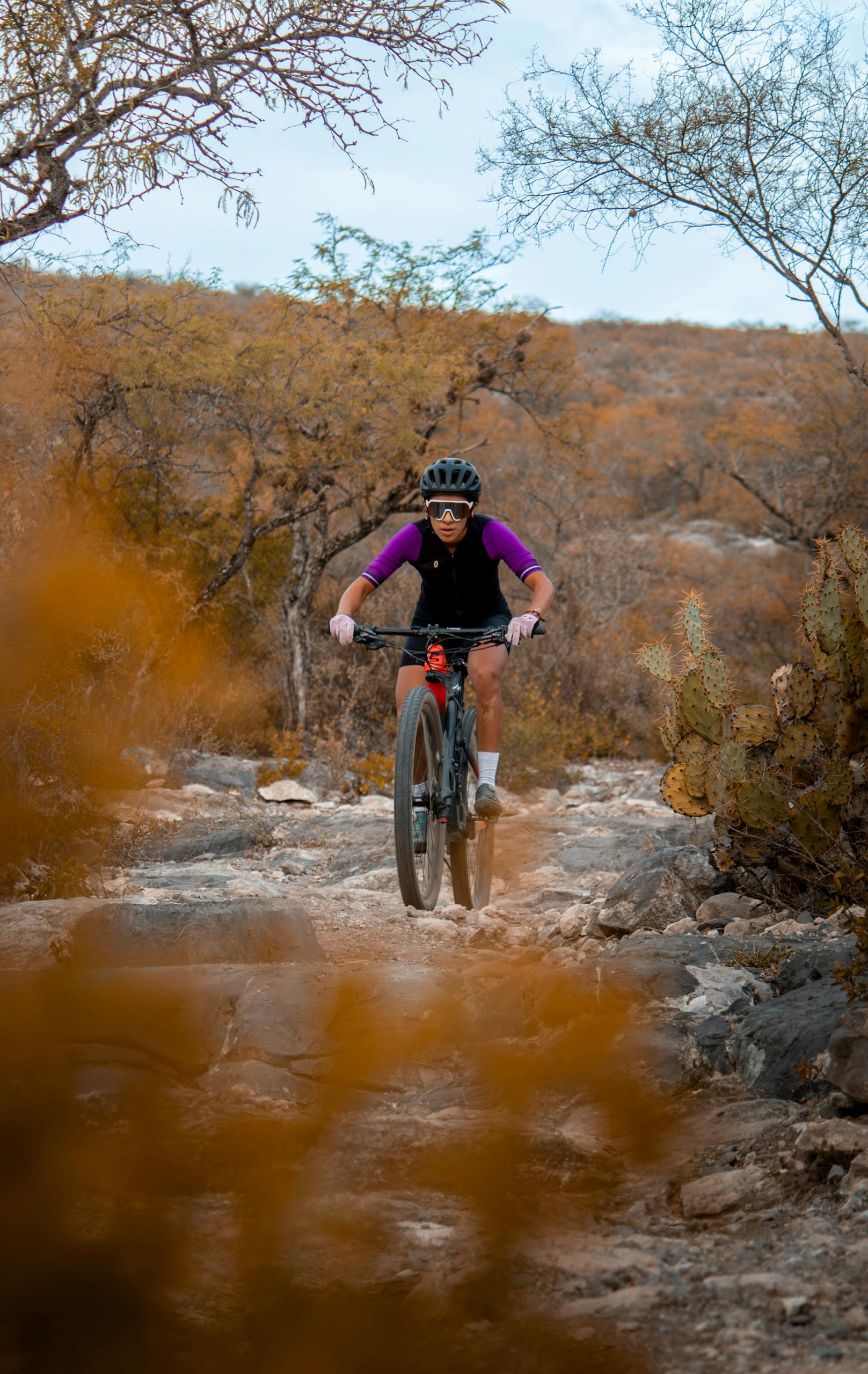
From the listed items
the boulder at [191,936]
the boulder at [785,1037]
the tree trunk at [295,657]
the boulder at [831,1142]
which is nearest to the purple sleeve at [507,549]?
the boulder at [191,936]

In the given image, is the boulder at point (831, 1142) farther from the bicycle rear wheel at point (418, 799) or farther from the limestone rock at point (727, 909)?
the bicycle rear wheel at point (418, 799)

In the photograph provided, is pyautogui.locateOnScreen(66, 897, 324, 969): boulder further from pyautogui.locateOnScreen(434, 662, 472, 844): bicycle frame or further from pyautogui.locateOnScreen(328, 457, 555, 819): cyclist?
pyautogui.locateOnScreen(328, 457, 555, 819): cyclist

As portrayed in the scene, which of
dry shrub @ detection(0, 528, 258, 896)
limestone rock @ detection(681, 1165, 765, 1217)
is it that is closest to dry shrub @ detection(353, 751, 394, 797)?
dry shrub @ detection(0, 528, 258, 896)

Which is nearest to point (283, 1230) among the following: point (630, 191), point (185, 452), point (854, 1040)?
point (854, 1040)

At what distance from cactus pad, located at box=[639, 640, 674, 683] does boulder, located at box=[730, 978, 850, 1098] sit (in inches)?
87.2

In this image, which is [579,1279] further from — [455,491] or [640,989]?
[455,491]

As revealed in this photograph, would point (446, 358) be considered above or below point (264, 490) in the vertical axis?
above

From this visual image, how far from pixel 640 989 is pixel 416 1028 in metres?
0.81

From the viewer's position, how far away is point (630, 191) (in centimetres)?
1040

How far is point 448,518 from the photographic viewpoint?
215 inches

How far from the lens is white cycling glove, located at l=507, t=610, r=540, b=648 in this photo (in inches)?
204

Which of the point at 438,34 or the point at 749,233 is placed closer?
the point at 438,34

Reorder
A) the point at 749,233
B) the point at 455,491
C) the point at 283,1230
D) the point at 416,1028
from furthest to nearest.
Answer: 1. the point at 749,233
2. the point at 455,491
3. the point at 416,1028
4. the point at 283,1230

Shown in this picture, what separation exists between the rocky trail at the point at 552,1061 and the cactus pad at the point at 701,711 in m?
0.57
